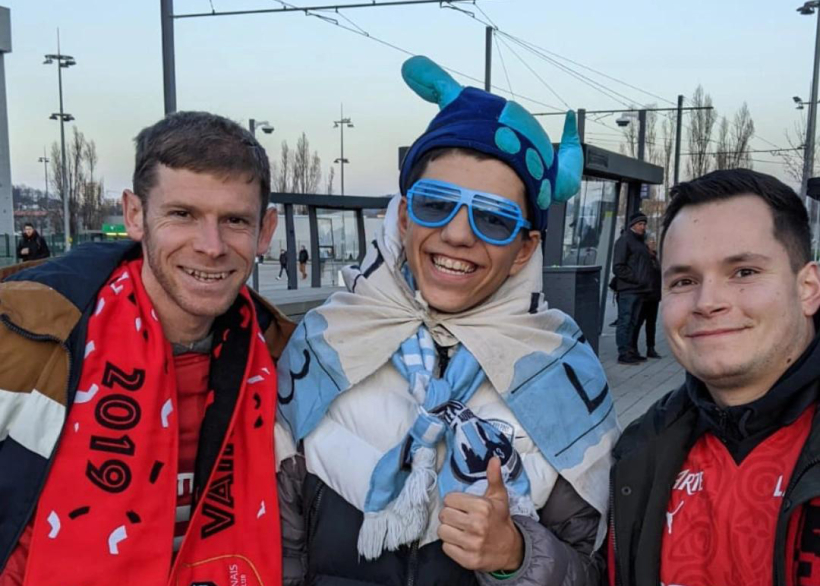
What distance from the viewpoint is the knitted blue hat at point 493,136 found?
5.92ft

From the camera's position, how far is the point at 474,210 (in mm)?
1774

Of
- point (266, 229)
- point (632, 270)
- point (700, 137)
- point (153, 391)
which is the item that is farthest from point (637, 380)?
point (700, 137)

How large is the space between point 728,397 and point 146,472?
4.57 ft

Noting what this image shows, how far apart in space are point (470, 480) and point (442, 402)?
195mm

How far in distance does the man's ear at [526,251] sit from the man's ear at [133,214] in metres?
1.01

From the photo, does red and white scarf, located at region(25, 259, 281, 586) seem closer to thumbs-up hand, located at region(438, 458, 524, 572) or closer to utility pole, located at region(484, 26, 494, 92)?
thumbs-up hand, located at region(438, 458, 524, 572)

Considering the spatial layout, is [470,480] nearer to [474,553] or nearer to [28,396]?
[474,553]

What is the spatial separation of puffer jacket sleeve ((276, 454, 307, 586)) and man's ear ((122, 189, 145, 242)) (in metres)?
0.75

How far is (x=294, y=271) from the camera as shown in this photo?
15.1 meters

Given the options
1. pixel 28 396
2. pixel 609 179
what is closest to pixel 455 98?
pixel 28 396

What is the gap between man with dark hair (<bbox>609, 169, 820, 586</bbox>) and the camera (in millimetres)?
1578

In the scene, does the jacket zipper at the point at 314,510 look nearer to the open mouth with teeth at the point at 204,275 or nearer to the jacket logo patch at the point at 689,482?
the open mouth with teeth at the point at 204,275

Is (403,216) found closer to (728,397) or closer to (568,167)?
(568,167)

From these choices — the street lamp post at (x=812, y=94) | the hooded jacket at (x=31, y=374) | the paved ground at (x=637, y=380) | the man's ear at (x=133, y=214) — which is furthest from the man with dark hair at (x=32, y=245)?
the street lamp post at (x=812, y=94)
